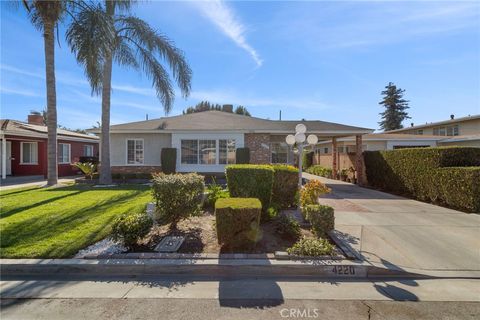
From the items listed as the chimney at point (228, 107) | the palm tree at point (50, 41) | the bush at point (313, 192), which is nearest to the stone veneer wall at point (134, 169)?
the palm tree at point (50, 41)

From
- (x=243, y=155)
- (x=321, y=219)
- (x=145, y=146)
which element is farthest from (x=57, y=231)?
(x=145, y=146)

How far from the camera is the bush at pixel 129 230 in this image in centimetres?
504

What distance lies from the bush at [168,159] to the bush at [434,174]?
11.0 meters

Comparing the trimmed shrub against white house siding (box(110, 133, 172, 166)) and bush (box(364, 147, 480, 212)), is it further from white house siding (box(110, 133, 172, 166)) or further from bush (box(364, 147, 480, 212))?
bush (box(364, 147, 480, 212))

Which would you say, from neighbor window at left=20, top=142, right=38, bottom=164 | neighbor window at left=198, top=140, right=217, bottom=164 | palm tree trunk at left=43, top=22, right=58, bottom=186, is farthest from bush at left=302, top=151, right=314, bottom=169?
neighbor window at left=20, top=142, right=38, bottom=164

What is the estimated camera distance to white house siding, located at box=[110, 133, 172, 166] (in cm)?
1648

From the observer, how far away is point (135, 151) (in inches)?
655

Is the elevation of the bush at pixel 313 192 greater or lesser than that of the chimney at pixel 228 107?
lesser

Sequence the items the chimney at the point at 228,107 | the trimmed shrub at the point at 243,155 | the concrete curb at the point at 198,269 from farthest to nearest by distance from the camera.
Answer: the chimney at the point at 228,107 → the trimmed shrub at the point at 243,155 → the concrete curb at the point at 198,269

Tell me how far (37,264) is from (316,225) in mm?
5066

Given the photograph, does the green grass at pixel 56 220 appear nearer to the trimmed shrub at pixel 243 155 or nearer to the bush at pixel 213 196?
the bush at pixel 213 196

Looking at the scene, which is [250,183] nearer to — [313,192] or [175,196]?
[313,192]

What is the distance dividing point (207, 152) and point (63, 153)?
11647 mm

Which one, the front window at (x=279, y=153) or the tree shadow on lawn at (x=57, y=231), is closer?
the tree shadow on lawn at (x=57, y=231)
